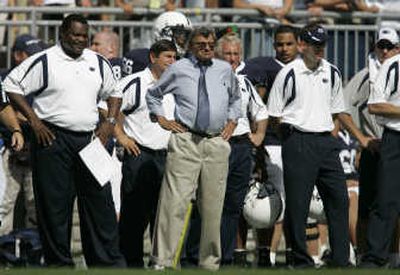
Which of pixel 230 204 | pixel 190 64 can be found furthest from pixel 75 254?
pixel 190 64

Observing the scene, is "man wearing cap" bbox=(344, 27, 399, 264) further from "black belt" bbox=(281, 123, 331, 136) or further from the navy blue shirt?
the navy blue shirt

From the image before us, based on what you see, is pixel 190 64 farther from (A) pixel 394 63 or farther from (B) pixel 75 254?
(B) pixel 75 254

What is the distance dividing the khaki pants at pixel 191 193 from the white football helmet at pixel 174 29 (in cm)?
198

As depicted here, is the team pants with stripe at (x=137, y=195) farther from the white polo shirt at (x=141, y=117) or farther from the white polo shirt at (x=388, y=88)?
the white polo shirt at (x=388, y=88)

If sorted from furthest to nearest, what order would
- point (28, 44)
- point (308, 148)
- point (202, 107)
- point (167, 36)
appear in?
point (28, 44) → point (167, 36) → point (308, 148) → point (202, 107)

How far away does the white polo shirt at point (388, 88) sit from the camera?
1628 centimetres

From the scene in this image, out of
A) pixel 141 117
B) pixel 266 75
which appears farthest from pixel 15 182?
pixel 266 75

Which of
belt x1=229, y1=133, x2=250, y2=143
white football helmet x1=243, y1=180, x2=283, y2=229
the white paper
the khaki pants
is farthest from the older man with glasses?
white football helmet x1=243, y1=180, x2=283, y2=229

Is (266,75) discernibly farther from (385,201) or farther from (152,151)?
(385,201)

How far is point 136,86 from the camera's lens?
16.3 meters

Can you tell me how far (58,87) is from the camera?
15125mm

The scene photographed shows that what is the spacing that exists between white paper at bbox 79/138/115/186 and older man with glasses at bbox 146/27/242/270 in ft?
2.07

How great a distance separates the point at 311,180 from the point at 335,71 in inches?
44.5

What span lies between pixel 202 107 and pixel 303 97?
1358mm
